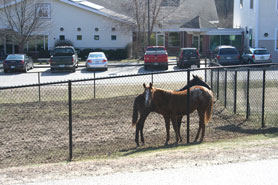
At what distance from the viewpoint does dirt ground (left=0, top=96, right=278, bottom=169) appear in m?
9.34

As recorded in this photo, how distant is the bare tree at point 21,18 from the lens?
133ft

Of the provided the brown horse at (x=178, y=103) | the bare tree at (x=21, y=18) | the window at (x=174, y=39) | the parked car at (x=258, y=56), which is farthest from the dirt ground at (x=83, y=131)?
the window at (x=174, y=39)

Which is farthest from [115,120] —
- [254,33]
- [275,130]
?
[254,33]

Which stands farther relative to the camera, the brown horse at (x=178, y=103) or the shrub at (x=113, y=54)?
the shrub at (x=113, y=54)

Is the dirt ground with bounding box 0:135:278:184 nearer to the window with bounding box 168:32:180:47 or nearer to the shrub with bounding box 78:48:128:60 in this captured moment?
the shrub with bounding box 78:48:128:60

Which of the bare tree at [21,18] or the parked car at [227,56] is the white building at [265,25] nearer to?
the parked car at [227,56]

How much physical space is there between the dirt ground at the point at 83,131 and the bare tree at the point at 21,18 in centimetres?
2752

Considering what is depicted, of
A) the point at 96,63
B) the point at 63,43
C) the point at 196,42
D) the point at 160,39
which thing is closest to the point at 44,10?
the point at 63,43

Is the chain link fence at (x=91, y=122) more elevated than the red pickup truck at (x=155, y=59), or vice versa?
the red pickup truck at (x=155, y=59)

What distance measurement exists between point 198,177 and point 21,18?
37.8 meters

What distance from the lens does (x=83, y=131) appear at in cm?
1130

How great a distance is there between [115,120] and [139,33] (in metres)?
31.9

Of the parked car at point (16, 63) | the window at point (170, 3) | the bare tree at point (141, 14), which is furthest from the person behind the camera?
the window at point (170, 3)

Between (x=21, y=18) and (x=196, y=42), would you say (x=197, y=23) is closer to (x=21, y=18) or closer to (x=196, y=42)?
(x=196, y=42)
